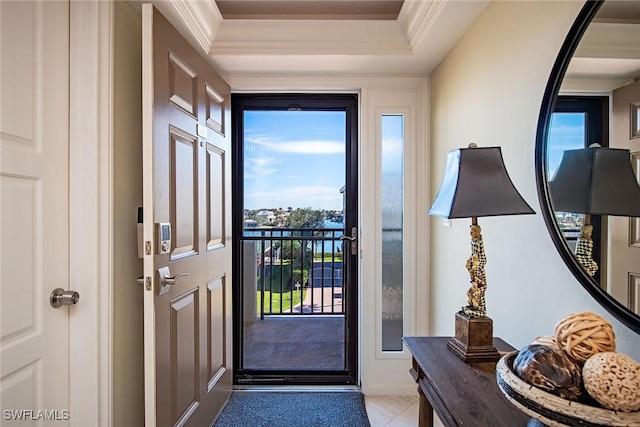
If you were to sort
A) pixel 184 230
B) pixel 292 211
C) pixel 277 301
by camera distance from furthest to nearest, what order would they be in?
pixel 277 301 < pixel 292 211 < pixel 184 230

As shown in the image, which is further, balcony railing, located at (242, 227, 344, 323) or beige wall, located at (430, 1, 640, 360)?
balcony railing, located at (242, 227, 344, 323)

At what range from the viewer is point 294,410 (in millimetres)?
2211

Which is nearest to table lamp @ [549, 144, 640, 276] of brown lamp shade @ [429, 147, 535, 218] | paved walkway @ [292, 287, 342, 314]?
brown lamp shade @ [429, 147, 535, 218]

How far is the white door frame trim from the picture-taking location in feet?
4.45

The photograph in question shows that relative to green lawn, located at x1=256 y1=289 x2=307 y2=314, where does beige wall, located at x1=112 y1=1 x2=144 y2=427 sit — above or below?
above

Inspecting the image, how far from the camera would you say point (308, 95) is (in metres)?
2.54

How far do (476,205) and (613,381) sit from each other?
58 centimetres

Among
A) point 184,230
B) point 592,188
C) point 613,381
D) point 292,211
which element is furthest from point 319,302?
point 613,381

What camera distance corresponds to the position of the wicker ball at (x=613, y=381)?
0.61 metres

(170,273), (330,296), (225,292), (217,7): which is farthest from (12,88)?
(330,296)

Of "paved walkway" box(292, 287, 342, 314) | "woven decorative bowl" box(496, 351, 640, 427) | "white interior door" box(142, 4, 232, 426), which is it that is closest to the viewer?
"woven decorative bowl" box(496, 351, 640, 427)

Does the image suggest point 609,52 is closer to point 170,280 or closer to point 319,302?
point 170,280

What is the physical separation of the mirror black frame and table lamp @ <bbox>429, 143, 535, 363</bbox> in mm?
102

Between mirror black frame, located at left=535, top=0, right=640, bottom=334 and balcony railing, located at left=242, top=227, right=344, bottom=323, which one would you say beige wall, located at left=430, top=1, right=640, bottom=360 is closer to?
mirror black frame, located at left=535, top=0, right=640, bottom=334
